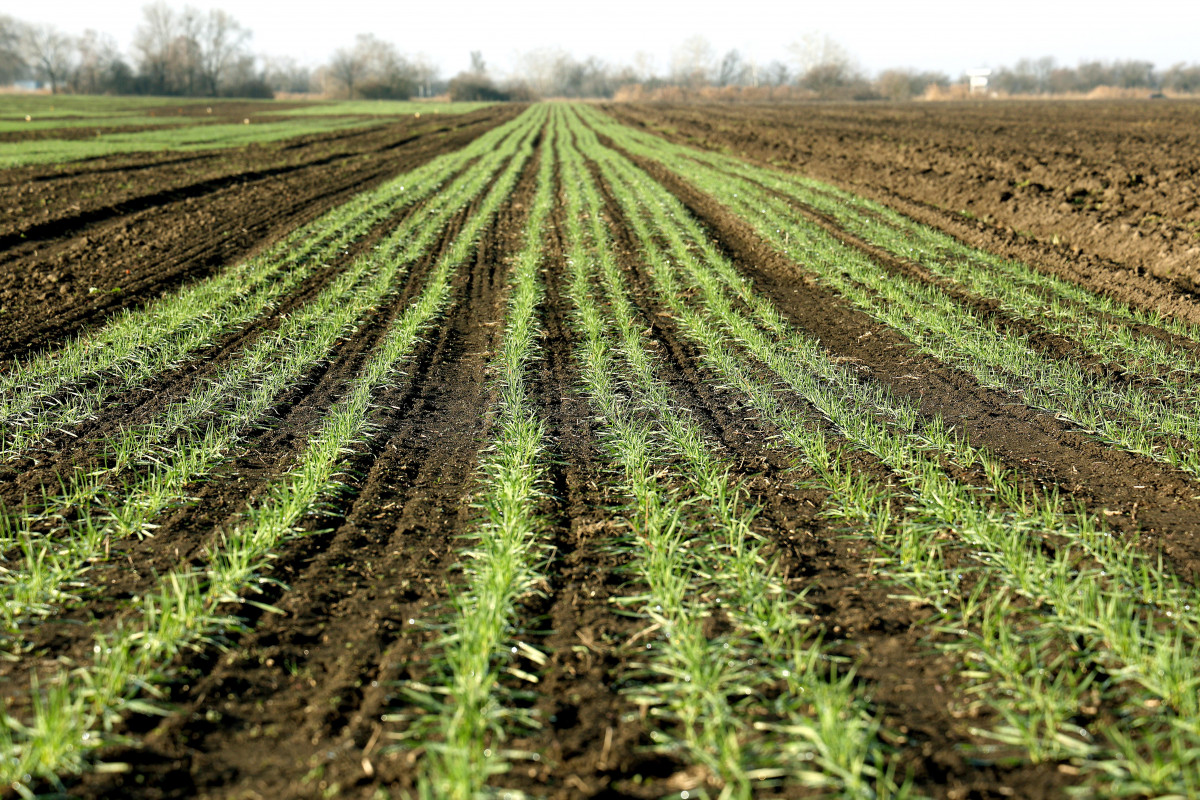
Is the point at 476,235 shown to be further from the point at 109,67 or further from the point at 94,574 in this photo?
the point at 109,67

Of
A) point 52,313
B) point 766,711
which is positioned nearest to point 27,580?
point 766,711

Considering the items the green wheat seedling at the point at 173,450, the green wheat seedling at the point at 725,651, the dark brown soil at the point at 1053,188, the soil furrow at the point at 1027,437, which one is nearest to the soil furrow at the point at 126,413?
the green wheat seedling at the point at 173,450

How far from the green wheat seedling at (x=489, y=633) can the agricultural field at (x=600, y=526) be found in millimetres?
23

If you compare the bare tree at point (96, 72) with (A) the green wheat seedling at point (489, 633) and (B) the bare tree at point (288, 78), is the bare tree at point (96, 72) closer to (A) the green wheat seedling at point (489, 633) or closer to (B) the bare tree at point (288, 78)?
(B) the bare tree at point (288, 78)

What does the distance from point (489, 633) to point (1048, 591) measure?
8.59 ft

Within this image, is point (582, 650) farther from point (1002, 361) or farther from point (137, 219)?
point (137, 219)

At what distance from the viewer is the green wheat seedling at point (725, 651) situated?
260 cm

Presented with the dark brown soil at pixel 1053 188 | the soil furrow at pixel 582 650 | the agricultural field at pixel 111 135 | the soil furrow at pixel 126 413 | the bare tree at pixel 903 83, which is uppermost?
the bare tree at pixel 903 83

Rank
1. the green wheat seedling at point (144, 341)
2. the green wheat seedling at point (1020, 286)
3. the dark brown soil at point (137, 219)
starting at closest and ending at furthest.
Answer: the green wheat seedling at point (144, 341) < the green wheat seedling at point (1020, 286) < the dark brown soil at point (137, 219)

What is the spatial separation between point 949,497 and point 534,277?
697cm

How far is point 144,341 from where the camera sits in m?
7.15

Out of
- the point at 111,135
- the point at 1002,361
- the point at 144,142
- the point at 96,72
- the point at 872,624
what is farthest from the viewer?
the point at 96,72

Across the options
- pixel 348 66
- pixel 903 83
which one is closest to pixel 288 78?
pixel 348 66

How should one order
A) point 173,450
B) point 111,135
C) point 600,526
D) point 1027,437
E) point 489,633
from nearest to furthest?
1. point 489,633
2. point 600,526
3. point 173,450
4. point 1027,437
5. point 111,135
